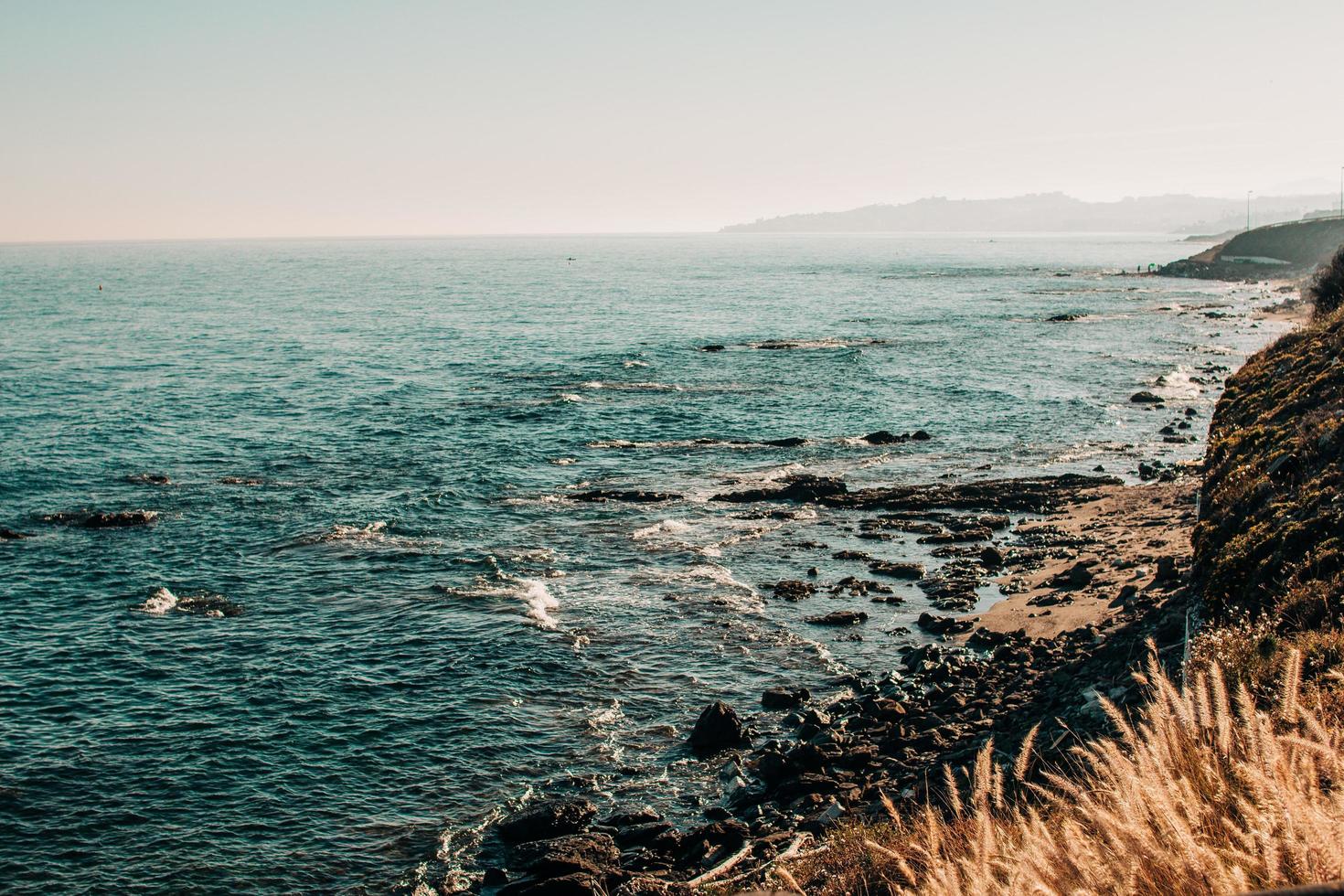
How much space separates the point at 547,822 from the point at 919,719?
23.5 feet

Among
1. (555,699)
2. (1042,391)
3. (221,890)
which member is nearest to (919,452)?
(1042,391)

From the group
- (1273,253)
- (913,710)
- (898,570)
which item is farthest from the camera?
(1273,253)

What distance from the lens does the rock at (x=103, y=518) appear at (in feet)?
107

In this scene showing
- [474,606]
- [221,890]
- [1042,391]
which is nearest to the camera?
[221,890]

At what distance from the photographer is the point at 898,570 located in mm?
27750

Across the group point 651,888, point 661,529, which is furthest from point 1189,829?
point 661,529

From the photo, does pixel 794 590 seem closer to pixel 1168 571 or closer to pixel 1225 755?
pixel 1168 571

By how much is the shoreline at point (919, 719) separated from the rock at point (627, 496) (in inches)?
379

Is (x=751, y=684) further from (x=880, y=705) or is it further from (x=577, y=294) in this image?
(x=577, y=294)

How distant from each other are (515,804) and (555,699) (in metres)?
4.00

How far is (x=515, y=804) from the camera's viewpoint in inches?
659

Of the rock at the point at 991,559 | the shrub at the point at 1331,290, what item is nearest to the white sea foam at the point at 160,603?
the rock at the point at 991,559

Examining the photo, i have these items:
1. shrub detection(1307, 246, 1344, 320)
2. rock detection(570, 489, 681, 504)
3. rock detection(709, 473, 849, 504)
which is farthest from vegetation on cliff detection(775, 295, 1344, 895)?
rock detection(570, 489, 681, 504)

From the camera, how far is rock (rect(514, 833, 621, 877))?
14.6 metres
